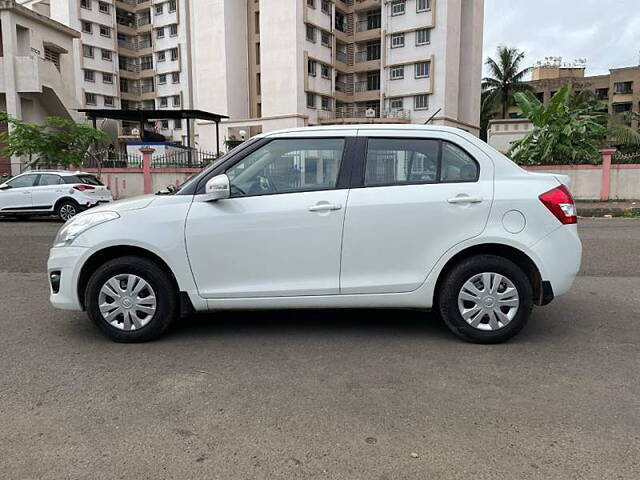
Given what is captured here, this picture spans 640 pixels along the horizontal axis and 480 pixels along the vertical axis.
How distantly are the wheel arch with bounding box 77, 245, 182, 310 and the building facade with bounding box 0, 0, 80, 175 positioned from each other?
26284mm

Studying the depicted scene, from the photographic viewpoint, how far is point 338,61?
143 ft

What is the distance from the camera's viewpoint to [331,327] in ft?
15.8

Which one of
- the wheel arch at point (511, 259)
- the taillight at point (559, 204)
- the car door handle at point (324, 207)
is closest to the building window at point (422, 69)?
the taillight at point (559, 204)

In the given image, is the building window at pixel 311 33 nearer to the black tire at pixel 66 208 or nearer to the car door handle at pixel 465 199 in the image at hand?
the black tire at pixel 66 208

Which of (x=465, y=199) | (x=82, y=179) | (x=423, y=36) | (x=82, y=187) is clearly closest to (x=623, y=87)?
(x=423, y=36)

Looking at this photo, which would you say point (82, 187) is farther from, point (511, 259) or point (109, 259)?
point (511, 259)

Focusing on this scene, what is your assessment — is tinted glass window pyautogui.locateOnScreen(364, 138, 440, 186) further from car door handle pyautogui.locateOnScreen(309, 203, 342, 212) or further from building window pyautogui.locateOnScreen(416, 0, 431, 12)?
building window pyautogui.locateOnScreen(416, 0, 431, 12)

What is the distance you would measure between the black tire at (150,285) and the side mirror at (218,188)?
774 millimetres

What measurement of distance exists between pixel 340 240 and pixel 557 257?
1.77 m

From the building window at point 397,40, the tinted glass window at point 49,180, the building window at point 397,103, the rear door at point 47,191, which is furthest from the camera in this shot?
the building window at point 397,103

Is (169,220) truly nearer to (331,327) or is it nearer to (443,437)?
(331,327)

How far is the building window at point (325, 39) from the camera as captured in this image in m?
40.8

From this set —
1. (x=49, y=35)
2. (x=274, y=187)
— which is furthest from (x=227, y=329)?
(x=49, y=35)

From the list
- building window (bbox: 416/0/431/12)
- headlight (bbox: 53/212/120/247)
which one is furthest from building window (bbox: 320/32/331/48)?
headlight (bbox: 53/212/120/247)
